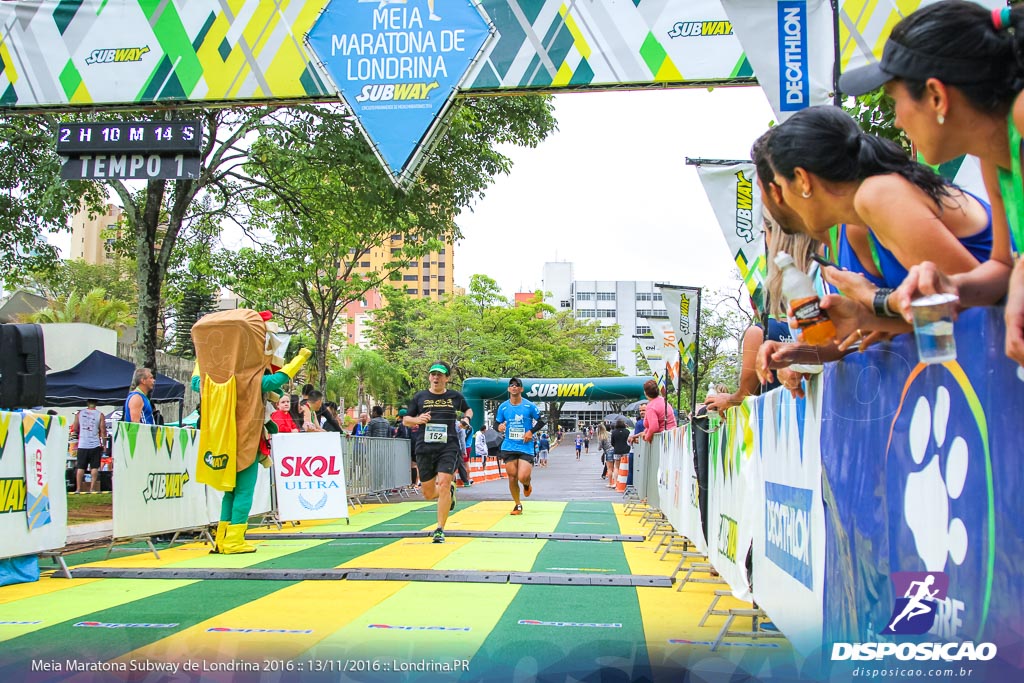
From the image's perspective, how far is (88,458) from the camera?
711 inches

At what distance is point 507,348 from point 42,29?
176ft

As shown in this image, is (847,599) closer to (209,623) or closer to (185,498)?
(209,623)

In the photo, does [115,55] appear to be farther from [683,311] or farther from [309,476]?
[683,311]

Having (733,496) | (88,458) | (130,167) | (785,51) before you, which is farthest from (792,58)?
(88,458)

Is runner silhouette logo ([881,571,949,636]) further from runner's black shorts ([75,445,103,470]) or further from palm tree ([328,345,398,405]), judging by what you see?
palm tree ([328,345,398,405])

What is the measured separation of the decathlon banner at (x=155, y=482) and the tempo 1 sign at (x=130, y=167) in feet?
7.91

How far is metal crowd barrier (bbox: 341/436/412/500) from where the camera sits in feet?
53.0

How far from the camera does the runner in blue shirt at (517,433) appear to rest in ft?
46.1

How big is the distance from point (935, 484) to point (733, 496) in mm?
3010

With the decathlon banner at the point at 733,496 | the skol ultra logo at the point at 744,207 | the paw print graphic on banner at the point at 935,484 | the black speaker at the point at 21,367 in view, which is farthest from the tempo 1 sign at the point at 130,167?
the paw print graphic on banner at the point at 935,484

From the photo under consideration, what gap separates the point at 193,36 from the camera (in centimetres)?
920

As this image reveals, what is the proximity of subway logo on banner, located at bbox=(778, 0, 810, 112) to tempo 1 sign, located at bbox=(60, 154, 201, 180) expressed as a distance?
5363 mm

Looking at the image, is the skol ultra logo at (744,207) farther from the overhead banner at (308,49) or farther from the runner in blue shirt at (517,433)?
the runner in blue shirt at (517,433)

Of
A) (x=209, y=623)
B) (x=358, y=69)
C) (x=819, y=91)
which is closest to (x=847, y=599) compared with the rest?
(x=209, y=623)
